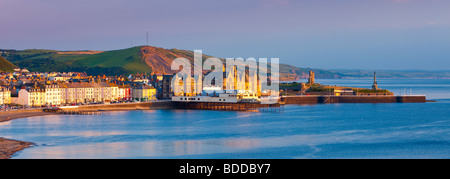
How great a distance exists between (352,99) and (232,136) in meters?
66.6

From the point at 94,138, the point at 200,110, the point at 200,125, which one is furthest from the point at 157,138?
the point at 200,110

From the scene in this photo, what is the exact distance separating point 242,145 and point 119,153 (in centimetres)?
1046

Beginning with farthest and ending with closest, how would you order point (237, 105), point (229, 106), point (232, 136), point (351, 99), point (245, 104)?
point (351, 99)
point (229, 106)
point (237, 105)
point (245, 104)
point (232, 136)

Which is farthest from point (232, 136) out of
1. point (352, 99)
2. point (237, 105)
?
point (352, 99)

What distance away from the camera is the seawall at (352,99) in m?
112

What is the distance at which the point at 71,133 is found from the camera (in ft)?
174

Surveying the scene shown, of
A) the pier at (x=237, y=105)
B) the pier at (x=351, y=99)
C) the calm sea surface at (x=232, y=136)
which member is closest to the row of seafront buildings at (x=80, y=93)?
the pier at (x=237, y=105)

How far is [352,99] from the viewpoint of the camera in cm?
11506

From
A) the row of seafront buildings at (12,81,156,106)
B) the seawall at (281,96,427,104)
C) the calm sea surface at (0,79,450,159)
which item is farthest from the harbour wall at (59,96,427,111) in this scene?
the calm sea surface at (0,79,450,159)

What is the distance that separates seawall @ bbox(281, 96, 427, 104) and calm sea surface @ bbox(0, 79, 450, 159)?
36.1 meters

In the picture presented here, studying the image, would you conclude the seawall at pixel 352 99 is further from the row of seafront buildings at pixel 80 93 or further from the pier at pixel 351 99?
the row of seafront buildings at pixel 80 93

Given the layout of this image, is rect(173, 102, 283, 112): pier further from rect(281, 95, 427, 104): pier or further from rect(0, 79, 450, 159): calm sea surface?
rect(281, 95, 427, 104): pier

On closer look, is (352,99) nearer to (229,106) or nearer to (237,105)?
(237,105)
